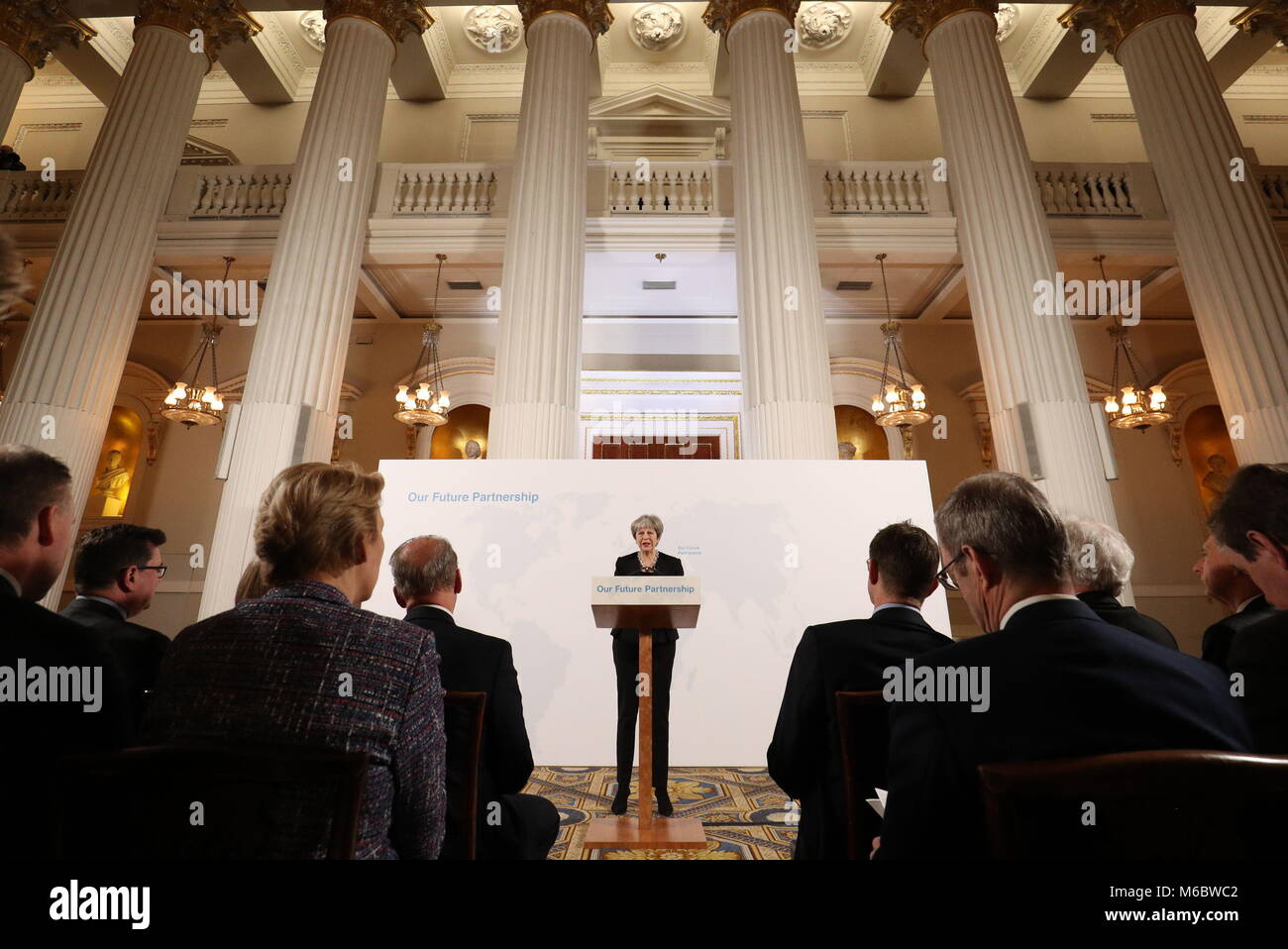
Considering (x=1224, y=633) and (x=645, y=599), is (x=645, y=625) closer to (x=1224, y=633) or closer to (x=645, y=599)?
(x=645, y=599)

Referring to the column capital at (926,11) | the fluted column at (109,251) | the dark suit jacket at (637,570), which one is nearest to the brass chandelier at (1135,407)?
the column capital at (926,11)

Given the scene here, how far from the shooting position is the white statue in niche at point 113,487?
10.0 metres

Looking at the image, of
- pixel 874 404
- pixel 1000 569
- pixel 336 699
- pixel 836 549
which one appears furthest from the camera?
pixel 874 404

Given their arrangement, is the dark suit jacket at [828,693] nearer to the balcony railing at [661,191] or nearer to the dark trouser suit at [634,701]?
the dark trouser suit at [634,701]

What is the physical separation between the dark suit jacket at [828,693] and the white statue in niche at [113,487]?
1125cm

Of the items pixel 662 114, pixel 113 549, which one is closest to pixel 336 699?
pixel 113 549

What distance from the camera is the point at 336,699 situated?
118 centimetres

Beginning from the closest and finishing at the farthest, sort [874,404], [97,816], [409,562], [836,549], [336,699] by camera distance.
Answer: [97,816]
[336,699]
[409,562]
[836,549]
[874,404]

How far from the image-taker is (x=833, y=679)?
1.95m

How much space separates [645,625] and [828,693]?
1351 millimetres

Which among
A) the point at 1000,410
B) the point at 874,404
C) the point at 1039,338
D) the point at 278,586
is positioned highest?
the point at 874,404

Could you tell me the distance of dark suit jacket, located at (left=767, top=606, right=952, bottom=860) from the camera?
76.5 inches

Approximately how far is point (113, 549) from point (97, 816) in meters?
1.53
